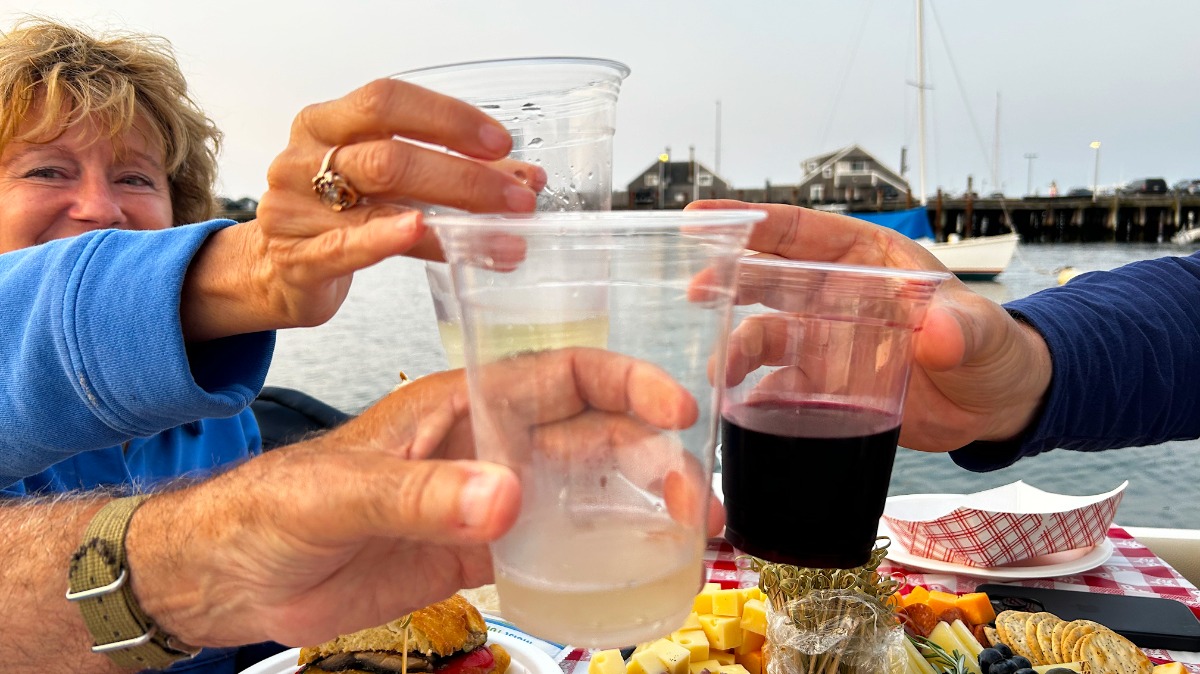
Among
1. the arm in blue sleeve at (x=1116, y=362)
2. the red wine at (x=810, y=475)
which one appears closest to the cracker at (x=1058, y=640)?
the arm in blue sleeve at (x=1116, y=362)

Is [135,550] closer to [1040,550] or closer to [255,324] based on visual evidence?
[255,324]

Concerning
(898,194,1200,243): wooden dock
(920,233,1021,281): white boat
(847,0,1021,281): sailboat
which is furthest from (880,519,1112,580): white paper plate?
(898,194,1200,243): wooden dock

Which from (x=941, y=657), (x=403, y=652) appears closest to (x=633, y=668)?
(x=403, y=652)

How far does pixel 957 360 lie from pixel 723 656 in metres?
1.04

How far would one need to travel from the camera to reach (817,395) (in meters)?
1.13

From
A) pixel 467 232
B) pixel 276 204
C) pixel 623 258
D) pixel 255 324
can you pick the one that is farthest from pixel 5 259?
pixel 623 258

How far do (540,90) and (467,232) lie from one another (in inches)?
17.8

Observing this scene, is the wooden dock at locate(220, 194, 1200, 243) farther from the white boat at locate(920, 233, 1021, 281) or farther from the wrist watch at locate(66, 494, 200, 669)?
the wrist watch at locate(66, 494, 200, 669)

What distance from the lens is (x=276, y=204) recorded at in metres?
1.15

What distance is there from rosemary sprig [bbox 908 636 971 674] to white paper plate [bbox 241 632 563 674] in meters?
0.87

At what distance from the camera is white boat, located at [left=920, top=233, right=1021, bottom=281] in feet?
88.8

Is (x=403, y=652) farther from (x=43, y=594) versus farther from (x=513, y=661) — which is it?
(x=43, y=594)

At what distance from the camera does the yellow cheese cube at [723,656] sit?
1984 millimetres

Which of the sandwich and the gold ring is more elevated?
the gold ring
